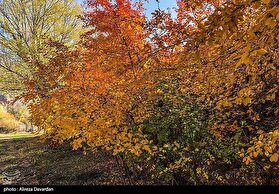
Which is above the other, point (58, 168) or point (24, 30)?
point (24, 30)

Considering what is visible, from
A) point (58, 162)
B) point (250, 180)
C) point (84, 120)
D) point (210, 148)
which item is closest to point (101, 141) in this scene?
point (84, 120)

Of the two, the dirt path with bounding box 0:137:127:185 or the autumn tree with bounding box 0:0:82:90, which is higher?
the autumn tree with bounding box 0:0:82:90

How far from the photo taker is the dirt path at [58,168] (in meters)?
8.47

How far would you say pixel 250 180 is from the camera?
5.70 meters

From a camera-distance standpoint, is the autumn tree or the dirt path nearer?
the dirt path

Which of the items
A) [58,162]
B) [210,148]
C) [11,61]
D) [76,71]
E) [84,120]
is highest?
[11,61]

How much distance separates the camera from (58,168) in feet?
33.7

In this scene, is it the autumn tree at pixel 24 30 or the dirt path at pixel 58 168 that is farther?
the autumn tree at pixel 24 30

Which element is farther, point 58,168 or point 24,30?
point 24,30

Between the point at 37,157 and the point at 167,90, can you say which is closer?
the point at 167,90

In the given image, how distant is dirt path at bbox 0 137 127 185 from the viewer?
8473 mm

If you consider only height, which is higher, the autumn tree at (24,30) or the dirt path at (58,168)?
the autumn tree at (24,30)

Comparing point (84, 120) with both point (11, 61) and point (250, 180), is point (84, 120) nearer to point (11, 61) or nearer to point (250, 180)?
point (250, 180)

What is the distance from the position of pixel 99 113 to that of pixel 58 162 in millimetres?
7217
